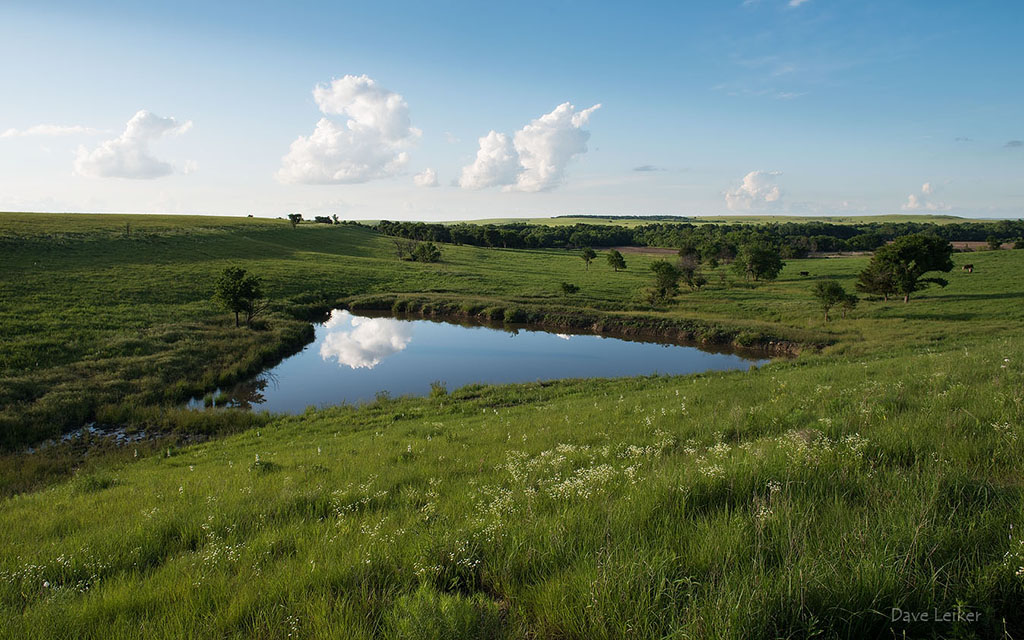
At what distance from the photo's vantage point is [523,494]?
17.6 feet

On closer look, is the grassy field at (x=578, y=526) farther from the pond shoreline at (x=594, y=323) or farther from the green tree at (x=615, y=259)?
the green tree at (x=615, y=259)

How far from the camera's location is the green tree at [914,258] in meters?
46.7

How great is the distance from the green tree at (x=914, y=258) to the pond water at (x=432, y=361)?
26.0m

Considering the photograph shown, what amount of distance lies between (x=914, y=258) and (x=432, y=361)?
4885 cm

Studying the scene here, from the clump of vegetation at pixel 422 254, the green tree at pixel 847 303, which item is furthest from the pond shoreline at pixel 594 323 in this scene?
the clump of vegetation at pixel 422 254

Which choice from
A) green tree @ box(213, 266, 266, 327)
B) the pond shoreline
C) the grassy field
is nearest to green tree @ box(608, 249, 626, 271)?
the pond shoreline

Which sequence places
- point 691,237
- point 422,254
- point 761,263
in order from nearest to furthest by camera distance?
point 761,263 → point 422,254 → point 691,237

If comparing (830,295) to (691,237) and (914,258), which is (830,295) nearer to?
(914,258)

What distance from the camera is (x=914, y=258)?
156 feet

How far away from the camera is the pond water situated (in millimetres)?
24578

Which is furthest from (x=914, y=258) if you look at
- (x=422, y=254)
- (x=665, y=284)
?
(x=422, y=254)

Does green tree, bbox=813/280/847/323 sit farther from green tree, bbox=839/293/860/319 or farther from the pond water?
the pond water

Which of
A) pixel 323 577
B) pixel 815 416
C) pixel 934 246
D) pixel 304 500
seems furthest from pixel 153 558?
pixel 934 246

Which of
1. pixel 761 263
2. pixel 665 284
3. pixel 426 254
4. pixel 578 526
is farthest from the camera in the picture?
pixel 426 254
